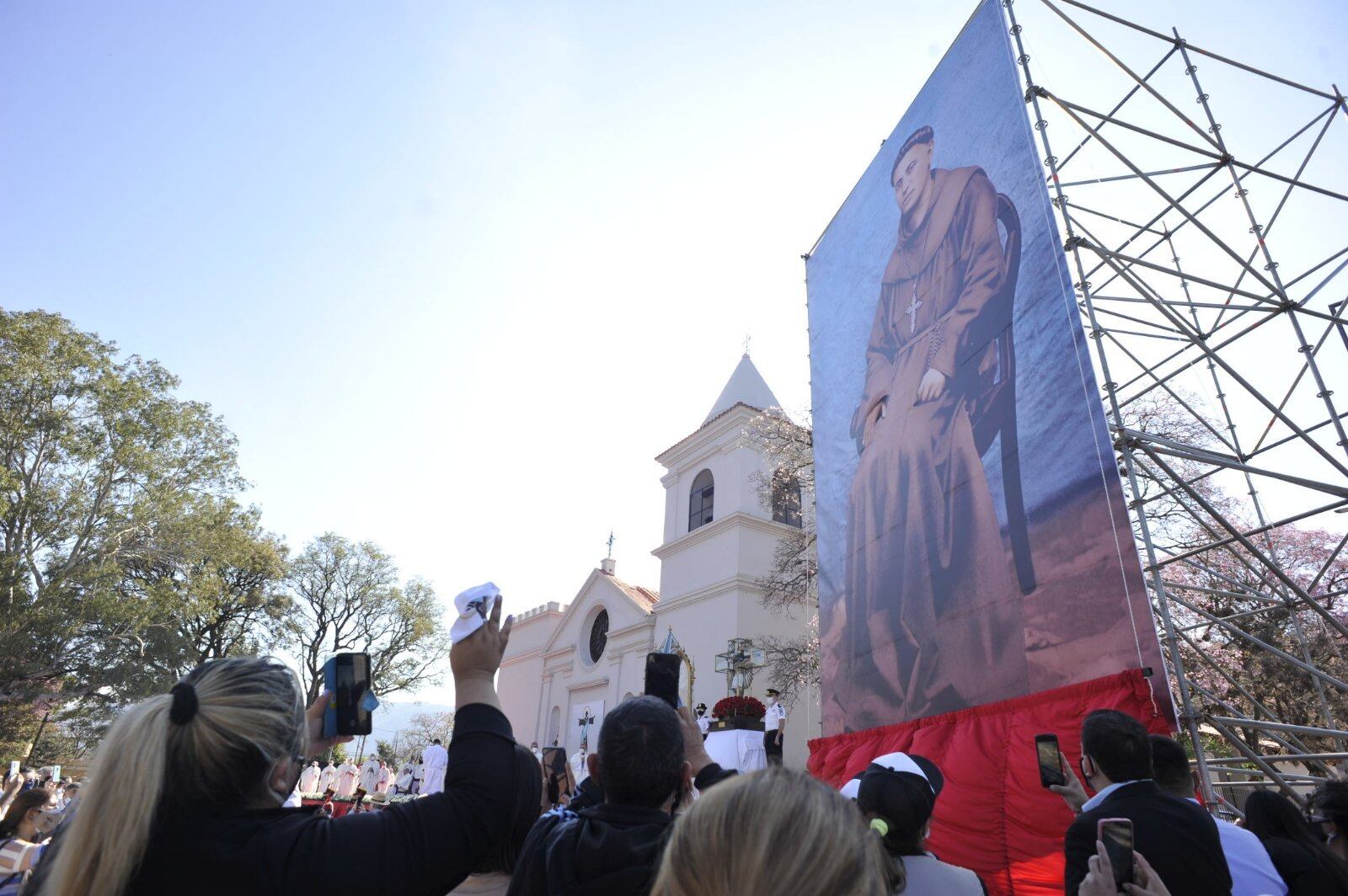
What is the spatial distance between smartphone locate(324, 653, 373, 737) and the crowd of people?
0.07 m

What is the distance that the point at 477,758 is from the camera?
154 centimetres

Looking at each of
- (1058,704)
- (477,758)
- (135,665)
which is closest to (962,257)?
(1058,704)

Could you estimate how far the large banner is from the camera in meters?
6.85

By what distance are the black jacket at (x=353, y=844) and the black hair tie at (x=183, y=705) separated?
0.18 metres

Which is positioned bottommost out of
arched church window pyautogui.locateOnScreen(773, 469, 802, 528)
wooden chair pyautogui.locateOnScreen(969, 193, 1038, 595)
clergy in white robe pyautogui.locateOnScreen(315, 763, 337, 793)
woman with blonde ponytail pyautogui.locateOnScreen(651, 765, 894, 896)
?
clergy in white robe pyautogui.locateOnScreen(315, 763, 337, 793)

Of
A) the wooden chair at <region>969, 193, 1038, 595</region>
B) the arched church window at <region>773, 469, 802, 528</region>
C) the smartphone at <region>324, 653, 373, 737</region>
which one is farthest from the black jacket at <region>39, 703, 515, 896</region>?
the arched church window at <region>773, 469, 802, 528</region>

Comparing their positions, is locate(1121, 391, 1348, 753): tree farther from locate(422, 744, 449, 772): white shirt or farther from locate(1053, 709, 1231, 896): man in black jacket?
locate(422, 744, 449, 772): white shirt

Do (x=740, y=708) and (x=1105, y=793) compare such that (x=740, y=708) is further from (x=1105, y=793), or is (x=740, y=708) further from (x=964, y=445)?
(x=1105, y=793)

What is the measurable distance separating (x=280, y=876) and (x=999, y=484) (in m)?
7.78

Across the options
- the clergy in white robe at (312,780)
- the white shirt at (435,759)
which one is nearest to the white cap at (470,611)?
the white shirt at (435,759)

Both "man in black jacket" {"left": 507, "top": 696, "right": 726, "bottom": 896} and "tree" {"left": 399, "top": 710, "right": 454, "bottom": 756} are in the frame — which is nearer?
"man in black jacket" {"left": 507, "top": 696, "right": 726, "bottom": 896}

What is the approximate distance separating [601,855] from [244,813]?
2.80 ft

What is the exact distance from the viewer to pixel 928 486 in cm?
909

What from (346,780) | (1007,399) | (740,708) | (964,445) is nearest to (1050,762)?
(1007,399)
